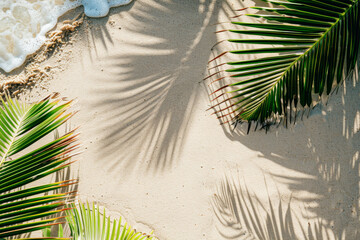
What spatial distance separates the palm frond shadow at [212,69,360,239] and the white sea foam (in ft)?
5.19

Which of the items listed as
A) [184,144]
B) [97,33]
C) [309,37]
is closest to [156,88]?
[184,144]

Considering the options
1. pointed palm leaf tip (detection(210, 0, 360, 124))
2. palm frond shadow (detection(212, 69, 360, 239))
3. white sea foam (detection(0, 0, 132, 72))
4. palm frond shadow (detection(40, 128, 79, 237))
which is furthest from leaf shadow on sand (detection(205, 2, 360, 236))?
white sea foam (detection(0, 0, 132, 72))

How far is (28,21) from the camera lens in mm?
2980

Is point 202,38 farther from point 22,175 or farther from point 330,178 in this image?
point 22,175

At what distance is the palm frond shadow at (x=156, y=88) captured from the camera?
2721 mm

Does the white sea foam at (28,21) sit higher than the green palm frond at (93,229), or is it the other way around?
the white sea foam at (28,21)

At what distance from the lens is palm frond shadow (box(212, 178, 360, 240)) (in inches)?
102

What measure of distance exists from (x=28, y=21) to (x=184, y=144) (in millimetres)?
1773

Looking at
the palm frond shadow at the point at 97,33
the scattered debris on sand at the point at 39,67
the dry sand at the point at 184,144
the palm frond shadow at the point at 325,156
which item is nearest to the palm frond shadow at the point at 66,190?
the dry sand at the point at 184,144

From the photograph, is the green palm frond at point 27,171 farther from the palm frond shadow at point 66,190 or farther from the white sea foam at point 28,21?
the white sea foam at point 28,21

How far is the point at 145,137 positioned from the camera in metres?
2.72

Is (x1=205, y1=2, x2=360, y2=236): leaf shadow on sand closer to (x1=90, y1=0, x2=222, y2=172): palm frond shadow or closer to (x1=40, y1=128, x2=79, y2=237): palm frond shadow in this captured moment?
(x1=90, y1=0, x2=222, y2=172): palm frond shadow

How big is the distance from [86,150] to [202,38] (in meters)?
1.33

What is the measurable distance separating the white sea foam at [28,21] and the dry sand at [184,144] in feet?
0.51
